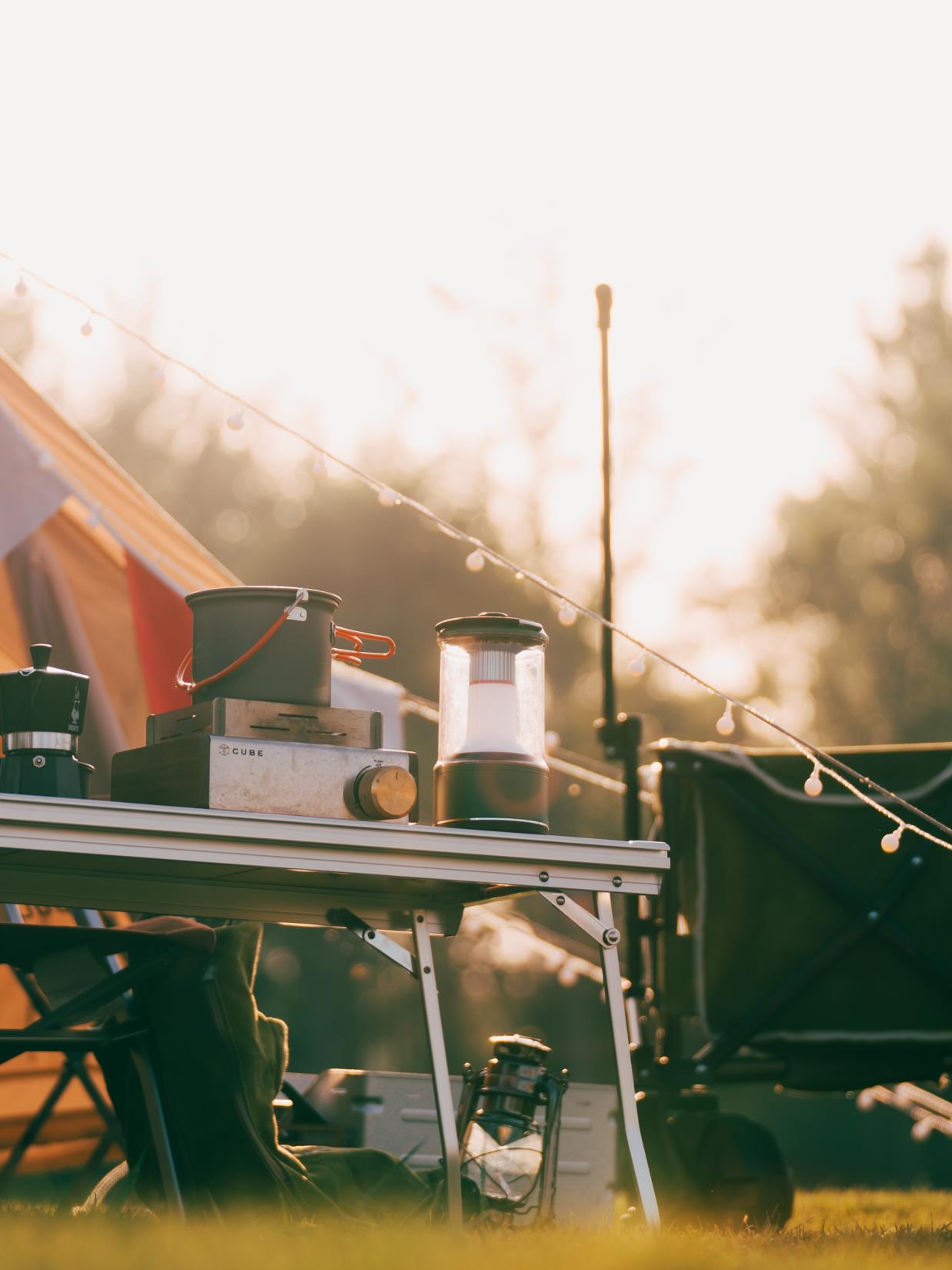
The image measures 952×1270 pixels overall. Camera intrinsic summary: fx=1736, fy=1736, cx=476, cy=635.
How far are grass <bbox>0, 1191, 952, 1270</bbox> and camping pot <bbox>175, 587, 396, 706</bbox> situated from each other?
77 cm

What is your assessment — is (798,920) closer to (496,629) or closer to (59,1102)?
(496,629)

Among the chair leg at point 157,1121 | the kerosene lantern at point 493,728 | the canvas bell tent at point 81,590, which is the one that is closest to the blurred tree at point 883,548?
the canvas bell tent at point 81,590

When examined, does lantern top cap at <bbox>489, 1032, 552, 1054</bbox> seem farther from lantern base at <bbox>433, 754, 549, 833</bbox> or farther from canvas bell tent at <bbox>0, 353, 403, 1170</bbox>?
canvas bell tent at <bbox>0, 353, 403, 1170</bbox>

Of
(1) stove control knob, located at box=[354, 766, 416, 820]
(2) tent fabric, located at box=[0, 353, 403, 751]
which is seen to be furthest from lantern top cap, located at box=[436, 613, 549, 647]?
(2) tent fabric, located at box=[0, 353, 403, 751]

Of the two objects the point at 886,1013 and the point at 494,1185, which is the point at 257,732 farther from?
the point at 886,1013

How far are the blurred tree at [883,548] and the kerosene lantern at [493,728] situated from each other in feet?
38.8

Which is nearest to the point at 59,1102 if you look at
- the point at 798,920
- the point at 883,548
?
the point at 798,920

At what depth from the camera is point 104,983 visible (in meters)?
2.61

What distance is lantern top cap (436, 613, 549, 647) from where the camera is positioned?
2842mm

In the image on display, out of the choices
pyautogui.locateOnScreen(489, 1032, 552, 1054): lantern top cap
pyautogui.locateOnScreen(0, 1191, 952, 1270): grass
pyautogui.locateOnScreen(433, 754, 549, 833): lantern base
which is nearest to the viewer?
pyautogui.locateOnScreen(0, 1191, 952, 1270): grass

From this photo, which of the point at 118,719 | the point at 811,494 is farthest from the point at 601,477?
the point at 811,494

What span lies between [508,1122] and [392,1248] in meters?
0.99

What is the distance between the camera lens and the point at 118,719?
412 centimetres

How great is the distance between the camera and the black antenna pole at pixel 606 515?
158 inches
